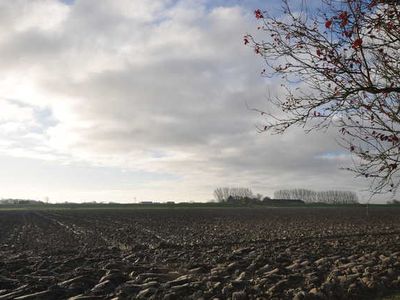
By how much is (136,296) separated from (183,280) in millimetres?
1860

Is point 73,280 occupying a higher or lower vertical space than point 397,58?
lower

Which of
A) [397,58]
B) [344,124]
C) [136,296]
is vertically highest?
[397,58]

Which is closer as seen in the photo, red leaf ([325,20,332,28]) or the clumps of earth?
red leaf ([325,20,332,28])

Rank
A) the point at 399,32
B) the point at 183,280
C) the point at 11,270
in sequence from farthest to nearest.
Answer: the point at 11,270 → the point at 183,280 → the point at 399,32

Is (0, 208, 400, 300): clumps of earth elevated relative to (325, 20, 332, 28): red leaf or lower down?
lower down

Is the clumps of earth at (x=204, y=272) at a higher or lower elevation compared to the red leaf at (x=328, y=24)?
lower

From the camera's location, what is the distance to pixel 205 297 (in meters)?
11.7

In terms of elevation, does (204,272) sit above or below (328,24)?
below

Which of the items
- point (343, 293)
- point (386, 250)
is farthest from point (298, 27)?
point (386, 250)

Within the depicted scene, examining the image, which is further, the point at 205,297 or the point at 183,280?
the point at 183,280

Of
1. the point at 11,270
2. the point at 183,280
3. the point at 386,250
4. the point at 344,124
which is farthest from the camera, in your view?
the point at 386,250

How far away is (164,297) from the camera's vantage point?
11.8 m

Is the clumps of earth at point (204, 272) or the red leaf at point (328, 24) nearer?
the red leaf at point (328, 24)

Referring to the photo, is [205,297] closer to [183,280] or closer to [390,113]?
[183,280]
